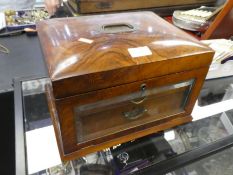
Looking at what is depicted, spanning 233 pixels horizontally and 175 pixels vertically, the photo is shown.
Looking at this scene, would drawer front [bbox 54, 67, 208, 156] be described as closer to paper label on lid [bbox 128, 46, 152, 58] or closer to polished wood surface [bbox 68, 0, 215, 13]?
paper label on lid [bbox 128, 46, 152, 58]

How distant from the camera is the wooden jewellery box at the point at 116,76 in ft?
1.21

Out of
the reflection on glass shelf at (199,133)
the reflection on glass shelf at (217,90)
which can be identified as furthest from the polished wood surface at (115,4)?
the reflection on glass shelf at (199,133)

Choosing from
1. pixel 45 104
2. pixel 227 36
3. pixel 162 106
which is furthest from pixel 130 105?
pixel 227 36

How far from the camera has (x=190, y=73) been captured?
0.46 metres

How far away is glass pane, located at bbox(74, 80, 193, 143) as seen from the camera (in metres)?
0.43

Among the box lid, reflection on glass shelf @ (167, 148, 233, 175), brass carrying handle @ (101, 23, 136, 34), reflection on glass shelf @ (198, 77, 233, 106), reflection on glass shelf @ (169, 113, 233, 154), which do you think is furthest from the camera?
reflection on glass shelf @ (167, 148, 233, 175)

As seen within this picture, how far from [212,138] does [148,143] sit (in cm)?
19

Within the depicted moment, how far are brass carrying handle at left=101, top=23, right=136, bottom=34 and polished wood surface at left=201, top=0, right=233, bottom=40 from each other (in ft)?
1.20

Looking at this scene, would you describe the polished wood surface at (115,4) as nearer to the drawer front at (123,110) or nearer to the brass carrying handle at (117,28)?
the brass carrying handle at (117,28)

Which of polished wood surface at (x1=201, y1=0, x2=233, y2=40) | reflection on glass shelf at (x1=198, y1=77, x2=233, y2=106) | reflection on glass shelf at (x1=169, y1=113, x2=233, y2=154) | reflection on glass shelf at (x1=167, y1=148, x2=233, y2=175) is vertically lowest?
reflection on glass shelf at (x1=167, y1=148, x2=233, y2=175)

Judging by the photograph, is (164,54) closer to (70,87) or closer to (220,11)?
(70,87)

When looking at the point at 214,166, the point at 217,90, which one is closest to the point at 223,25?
the point at 217,90

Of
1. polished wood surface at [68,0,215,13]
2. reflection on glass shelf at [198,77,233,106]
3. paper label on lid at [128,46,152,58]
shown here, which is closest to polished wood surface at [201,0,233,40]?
reflection on glass shelf at [198,77,233,106]

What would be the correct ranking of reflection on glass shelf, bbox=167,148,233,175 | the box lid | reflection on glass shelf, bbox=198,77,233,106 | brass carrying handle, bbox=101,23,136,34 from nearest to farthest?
the box lid, brass carrying handle, bbox=101,23,136,34, reflection on glass shelf, bbox=198,77,233,106, reflection on glass shelf, bbox=167,148,233,175
